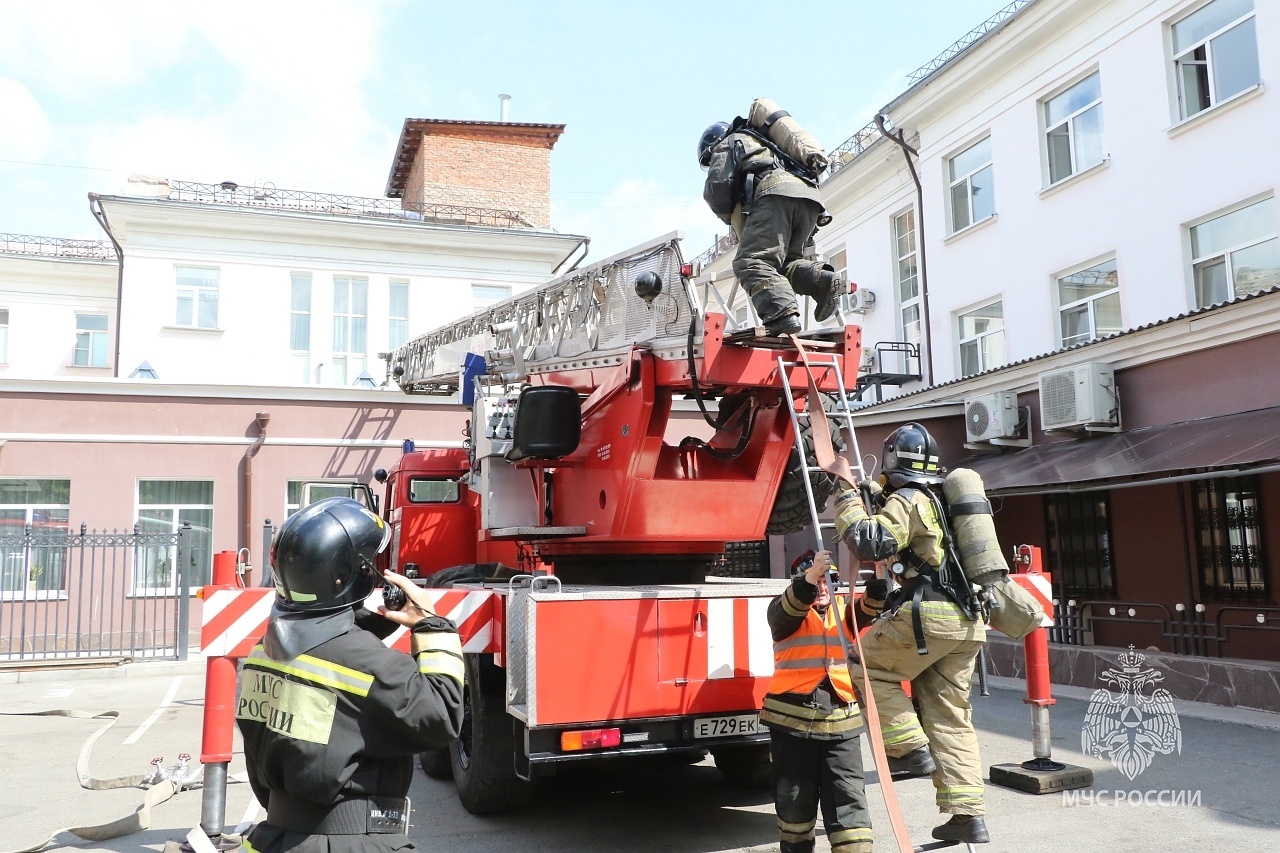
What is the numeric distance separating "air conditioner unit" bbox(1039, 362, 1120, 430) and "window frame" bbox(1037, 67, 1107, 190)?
3590 mm

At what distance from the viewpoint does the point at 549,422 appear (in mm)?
6223

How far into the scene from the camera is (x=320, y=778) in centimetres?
240

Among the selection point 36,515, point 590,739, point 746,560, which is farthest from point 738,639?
point 36,515

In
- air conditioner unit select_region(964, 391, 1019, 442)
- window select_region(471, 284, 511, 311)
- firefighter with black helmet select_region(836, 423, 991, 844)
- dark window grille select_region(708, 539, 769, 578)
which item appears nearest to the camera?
firefighter with black helmet select_region(836, 423, 991, 844)

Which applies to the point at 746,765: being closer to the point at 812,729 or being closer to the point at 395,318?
the point at 812,729

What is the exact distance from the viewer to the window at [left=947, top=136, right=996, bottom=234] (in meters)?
16.9

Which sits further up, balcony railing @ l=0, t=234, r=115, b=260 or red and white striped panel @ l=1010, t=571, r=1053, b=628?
balcony railing @ l=0, t=234, r=115, b=260

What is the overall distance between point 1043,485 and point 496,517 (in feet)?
25.0

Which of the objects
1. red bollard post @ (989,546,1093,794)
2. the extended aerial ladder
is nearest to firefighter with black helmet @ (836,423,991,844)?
the extended aerial ladder

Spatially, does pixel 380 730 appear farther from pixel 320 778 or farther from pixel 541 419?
pixel 541 419

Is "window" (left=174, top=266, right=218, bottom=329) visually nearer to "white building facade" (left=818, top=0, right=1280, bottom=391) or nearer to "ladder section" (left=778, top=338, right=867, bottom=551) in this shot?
"white building facade" (left=818, top=0, right=1280, bottom=391)

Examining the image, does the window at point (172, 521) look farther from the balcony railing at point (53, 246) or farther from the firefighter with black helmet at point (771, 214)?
the balcony railing at point (53, 246)

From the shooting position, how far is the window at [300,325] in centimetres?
1992

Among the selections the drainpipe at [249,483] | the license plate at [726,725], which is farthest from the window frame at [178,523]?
A: the license plate at [726,725]
